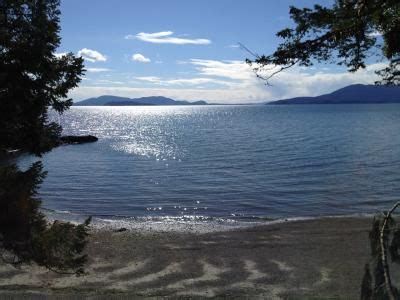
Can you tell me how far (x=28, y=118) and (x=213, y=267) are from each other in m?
8.14

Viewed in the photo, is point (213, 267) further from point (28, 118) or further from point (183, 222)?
point (183, 222)

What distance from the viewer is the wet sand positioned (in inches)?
474

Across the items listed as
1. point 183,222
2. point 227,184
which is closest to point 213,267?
point 183,222

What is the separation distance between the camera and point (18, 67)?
27.4 feet

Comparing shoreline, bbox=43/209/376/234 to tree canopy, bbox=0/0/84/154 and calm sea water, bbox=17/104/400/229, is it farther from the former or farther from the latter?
tree canopy, bbox=0/0/84/154

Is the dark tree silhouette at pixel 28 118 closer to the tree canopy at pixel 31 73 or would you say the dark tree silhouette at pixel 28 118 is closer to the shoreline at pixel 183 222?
the tree canopy at pixel 31 73

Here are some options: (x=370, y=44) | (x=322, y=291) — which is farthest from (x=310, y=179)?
(x=370, y=44)

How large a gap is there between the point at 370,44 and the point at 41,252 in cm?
642

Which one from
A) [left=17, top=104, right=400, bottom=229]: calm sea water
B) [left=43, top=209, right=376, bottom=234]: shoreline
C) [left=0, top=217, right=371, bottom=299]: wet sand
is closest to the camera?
[left=0, top=217, right=371, bottom=299]: wet sand

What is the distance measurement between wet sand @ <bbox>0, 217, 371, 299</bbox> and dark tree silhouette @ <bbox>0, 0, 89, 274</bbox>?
3.53 m

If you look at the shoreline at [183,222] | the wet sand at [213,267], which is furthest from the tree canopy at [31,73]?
the shoreline at [183,222]

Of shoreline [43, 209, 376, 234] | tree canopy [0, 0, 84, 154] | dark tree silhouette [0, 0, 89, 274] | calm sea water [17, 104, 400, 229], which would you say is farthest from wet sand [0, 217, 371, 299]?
calm sea water [17, 104, 400, 229]

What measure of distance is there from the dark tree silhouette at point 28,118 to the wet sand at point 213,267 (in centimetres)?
353

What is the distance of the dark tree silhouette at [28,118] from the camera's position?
8109 mm
